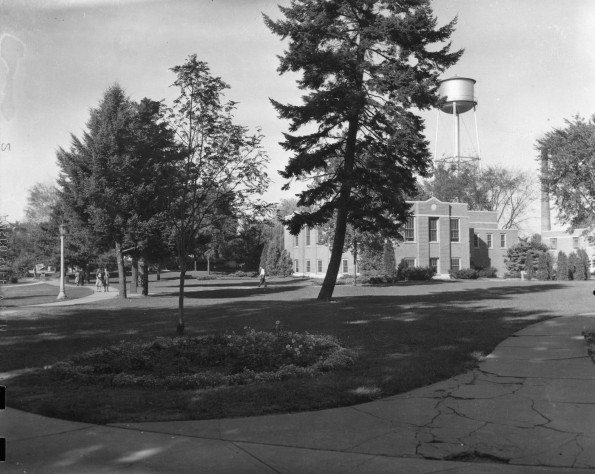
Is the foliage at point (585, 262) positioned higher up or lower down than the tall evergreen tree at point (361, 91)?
lower down

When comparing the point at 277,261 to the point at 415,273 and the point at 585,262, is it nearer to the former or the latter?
the point at 415,273

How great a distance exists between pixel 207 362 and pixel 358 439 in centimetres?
402

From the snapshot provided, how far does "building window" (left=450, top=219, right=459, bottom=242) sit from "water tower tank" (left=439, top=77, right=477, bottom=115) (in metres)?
11.6

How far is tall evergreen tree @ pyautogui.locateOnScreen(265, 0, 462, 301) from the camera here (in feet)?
64.7

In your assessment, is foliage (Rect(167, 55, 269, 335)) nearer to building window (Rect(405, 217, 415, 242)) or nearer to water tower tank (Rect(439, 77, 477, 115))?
building window (Rect(405, 217, 415, 242))

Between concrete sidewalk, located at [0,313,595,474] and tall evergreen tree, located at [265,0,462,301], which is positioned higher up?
tall evergreen tree, located at [265,0,462,301]

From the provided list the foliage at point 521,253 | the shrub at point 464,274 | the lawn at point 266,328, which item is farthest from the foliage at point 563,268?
the lawn at point 266,328

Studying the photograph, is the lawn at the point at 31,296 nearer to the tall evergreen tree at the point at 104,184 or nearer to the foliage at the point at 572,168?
the tall evergreen tree at the point at 104,184

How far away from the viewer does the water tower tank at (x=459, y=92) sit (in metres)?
53.2

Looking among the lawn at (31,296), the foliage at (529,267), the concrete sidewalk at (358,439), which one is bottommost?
the lawn at (31,296)

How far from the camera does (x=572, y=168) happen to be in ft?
71.9

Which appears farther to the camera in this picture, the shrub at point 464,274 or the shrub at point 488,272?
the shrub at point 488,272

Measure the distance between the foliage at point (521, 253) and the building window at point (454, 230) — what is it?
621cm

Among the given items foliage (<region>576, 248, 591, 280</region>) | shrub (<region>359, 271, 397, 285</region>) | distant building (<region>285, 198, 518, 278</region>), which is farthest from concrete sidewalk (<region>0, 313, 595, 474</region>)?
foliage (<region>576, 248, 591, 280</region>)
